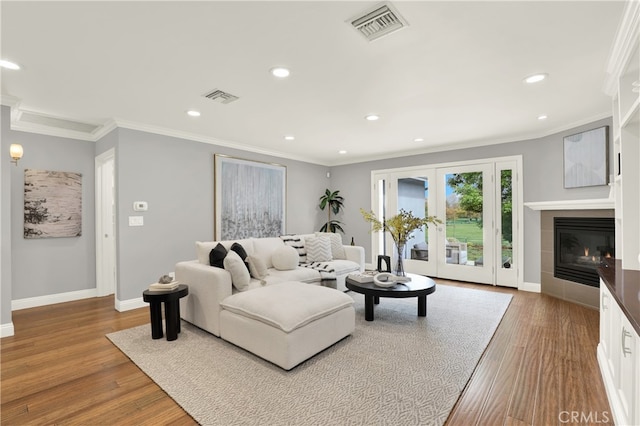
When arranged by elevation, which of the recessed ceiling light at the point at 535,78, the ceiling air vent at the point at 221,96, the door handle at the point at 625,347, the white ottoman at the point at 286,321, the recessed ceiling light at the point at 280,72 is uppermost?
the ceiling air vent at the point at 221,96

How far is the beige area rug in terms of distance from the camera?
183cm

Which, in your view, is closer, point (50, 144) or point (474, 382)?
point (474, 382)

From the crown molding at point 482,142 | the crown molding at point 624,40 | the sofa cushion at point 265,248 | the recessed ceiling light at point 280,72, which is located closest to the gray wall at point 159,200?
the sofa cushion at point 265,248

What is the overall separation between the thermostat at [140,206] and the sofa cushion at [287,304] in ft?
6.72

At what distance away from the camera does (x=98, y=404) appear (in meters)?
1.97

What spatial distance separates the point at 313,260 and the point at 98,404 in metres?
3.07

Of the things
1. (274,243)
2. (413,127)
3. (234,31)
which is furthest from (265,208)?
(234,31)

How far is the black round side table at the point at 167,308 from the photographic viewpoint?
283 centimetres

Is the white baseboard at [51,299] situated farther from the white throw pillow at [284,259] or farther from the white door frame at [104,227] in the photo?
the white throw pillow at [284,259]

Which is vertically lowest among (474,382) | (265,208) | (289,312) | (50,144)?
(474,382)

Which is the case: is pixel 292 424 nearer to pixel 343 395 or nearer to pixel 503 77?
pixel 343 395

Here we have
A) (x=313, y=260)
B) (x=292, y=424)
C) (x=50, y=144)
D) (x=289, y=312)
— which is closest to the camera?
(x=292, y=424)

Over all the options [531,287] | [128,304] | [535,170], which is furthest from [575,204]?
[128,304]

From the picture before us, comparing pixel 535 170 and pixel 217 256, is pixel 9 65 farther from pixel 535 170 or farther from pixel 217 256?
pixel 535 170
